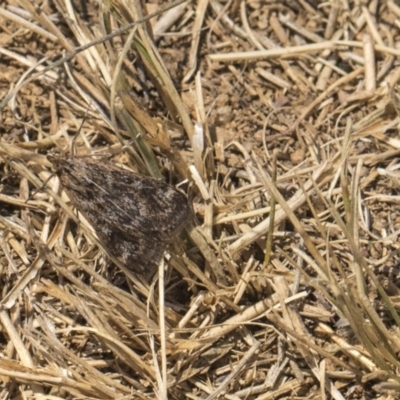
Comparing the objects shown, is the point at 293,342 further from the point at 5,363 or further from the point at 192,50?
the point at 192,50

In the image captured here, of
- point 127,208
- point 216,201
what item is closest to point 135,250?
point 127,208

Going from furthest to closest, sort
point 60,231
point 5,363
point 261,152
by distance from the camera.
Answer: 1. point 261,152
2. point 60,231
3. point 5,363

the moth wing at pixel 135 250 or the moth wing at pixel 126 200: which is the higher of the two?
the moth wing at pixel 126 200

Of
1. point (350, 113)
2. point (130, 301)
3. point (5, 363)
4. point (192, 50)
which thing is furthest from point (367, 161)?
point (5, 363)

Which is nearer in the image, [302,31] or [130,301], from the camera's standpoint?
[130,301]

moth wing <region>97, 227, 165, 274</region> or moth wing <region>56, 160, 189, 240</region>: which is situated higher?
moth wing <region>56, 160, 189, 240</region>
